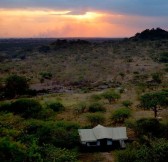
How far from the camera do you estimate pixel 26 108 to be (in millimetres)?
48688

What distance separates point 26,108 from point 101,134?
14708mm

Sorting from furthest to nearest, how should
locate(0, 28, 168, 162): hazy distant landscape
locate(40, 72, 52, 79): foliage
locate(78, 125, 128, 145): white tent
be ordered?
locate(40, 72, 52, 79): foliage, locate(78, 125, 128, 145): white tent, locate(0, 28, 168, 162): hazy distant landscape

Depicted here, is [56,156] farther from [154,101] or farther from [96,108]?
[96,108]

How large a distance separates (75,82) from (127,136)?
48158 millimetres

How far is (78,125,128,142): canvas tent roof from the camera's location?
36228 mm

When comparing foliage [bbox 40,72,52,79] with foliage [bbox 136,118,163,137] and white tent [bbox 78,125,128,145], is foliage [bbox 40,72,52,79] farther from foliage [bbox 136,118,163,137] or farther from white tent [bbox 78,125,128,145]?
white tent [bbox 78,125,128,145]

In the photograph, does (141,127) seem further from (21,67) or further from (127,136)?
(21,67)

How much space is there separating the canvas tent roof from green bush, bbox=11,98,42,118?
1002 cm

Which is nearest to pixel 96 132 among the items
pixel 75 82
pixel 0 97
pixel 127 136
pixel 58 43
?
pixel 127 136

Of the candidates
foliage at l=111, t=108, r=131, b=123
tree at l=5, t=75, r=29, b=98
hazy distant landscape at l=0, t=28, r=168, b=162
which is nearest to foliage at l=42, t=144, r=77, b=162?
hazy distant landscape at l=0, t=28, r=168, b=162

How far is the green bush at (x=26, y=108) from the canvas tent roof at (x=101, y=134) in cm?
1002

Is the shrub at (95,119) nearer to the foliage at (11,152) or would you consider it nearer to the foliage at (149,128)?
the foliage at (149,128)

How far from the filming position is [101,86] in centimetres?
7925

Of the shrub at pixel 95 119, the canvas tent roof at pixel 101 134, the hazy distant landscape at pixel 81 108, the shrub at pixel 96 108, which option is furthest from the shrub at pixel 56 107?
the canvas tent roof at pixel 101 134
